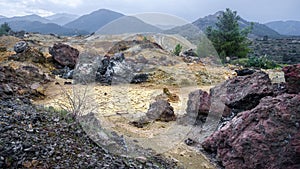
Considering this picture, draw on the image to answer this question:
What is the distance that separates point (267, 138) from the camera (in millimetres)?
3883

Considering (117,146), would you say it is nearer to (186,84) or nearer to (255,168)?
(255,168)

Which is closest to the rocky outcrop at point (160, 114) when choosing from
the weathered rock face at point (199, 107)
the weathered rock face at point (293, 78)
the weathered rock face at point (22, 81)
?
the weathered rock face at point (199, 107)

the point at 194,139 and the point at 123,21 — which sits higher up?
the point at 123,21

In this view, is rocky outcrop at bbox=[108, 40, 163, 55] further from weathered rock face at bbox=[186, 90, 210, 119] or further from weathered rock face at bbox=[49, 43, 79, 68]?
weathered rock face at bbox=[186, 90, 210, 119]

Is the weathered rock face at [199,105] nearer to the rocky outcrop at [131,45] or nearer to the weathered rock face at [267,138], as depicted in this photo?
the weathered rock face at [267,138]

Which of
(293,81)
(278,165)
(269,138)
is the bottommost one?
(278,165)

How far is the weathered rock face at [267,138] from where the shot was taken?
12.2 feet

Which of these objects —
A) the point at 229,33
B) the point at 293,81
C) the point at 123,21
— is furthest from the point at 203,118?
the point at 229,33

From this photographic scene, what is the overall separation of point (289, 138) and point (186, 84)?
717cm

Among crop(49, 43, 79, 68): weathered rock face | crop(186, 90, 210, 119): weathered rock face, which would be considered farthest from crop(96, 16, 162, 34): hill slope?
crop(49, 43, 79, 68): weathered rock face

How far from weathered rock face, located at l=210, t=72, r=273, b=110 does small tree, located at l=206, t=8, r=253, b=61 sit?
46.5 feet

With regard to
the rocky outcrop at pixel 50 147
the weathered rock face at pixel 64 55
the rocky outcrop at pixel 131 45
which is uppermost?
the rocky outcrop at pixel 131 45

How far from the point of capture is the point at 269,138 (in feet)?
12.7

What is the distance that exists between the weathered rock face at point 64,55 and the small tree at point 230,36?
34.5ft
